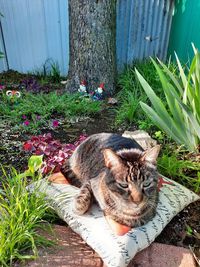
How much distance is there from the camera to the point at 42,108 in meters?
2.86

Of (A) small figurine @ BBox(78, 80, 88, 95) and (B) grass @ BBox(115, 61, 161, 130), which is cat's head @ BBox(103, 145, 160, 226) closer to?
(B) grass @ BBox(115, 61, 161, 130)

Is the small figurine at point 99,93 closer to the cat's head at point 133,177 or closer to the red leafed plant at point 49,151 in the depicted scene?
the red leafed plant at point 49,151

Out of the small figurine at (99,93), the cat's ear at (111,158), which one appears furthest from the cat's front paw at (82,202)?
the small figurine at (99,93)

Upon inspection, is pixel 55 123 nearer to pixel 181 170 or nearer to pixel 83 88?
pixel 83 88

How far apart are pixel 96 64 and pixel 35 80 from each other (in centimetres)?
108

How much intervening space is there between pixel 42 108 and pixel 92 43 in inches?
34.1

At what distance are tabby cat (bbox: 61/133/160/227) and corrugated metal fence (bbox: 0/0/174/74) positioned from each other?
2.45 metres

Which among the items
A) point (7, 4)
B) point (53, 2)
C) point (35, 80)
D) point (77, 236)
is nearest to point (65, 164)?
point (77, 236)

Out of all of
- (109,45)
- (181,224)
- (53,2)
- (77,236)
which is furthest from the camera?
(53,2)

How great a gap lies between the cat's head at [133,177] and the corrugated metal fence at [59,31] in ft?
8.87

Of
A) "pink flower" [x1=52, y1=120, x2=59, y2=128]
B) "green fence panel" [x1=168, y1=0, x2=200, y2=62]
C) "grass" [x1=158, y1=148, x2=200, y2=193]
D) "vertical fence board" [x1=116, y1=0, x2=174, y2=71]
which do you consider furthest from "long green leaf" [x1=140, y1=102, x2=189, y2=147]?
"green fence panel" [x1=168, y1=0, x2=200, y2=62]

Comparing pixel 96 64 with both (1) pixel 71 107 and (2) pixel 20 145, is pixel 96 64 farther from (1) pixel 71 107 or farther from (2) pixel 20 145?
(2) pixel 20 145

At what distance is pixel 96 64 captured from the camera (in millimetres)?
3117

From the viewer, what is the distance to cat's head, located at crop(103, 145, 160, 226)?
4.25 feet
